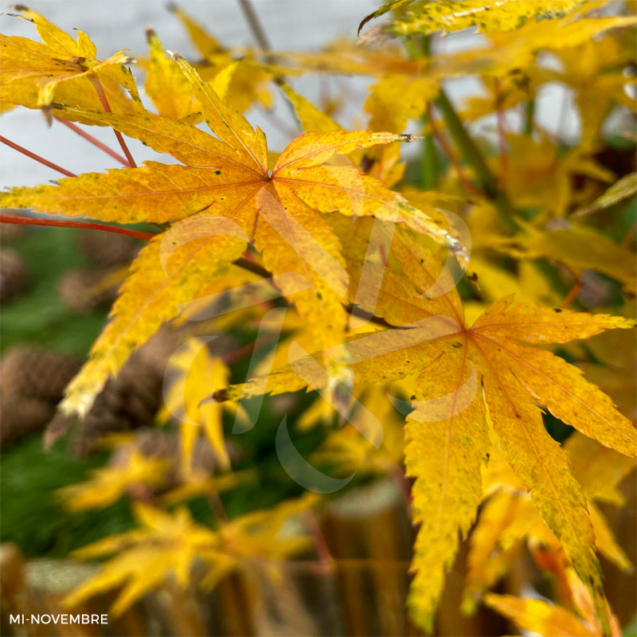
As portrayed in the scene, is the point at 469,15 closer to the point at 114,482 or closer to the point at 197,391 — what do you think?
the point at 197,391

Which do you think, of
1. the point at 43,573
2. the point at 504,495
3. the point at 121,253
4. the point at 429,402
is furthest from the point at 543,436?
the point at 121,253

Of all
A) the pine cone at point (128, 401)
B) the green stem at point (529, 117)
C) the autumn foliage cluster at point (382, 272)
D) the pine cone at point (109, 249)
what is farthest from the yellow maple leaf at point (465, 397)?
the pine cone at point (109, 249)

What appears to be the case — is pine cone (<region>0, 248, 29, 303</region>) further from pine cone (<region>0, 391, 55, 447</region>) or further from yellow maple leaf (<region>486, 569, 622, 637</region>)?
yellow maple leaf (<region>486, 569, 622, 637</region>)

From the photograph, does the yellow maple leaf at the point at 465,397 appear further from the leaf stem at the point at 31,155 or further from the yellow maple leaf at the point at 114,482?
the yellow maple leaf at the point at 114,482

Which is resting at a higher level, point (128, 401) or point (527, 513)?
point (527, 513)

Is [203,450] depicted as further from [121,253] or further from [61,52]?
[121,253]

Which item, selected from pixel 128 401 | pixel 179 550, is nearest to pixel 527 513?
pixel 179 550
